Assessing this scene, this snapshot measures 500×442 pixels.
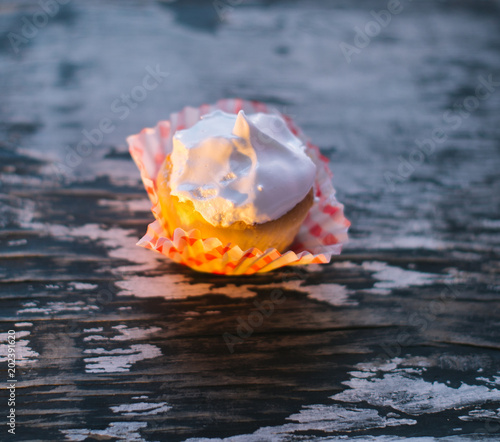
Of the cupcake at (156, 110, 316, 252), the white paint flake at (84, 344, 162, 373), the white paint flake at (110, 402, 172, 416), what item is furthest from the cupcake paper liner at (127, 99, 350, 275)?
the white paint flake at (110, 402, 172, 416)

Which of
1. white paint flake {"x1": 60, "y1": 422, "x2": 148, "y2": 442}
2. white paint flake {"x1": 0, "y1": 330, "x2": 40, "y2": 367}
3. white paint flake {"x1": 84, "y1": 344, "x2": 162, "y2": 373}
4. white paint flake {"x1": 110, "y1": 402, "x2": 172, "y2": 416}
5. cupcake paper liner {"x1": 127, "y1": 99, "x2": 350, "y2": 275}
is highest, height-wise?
cupcake paper liner {"x1": 127, "y1": 99, "x2": 350, "y2": 275}

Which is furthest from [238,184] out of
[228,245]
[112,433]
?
[112,433]

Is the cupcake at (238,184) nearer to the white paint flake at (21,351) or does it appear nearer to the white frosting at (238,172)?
the white frosting at (238,172)

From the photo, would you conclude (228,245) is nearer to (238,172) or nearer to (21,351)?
(238,172)

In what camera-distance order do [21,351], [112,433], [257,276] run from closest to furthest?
[112,433]
[21,351]
[257,276]

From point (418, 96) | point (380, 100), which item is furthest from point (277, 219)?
point (418, 96)

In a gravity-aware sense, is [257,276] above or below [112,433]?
above

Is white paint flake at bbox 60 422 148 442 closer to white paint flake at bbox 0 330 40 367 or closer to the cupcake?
white paint flake at bbox 0 330 40 367
